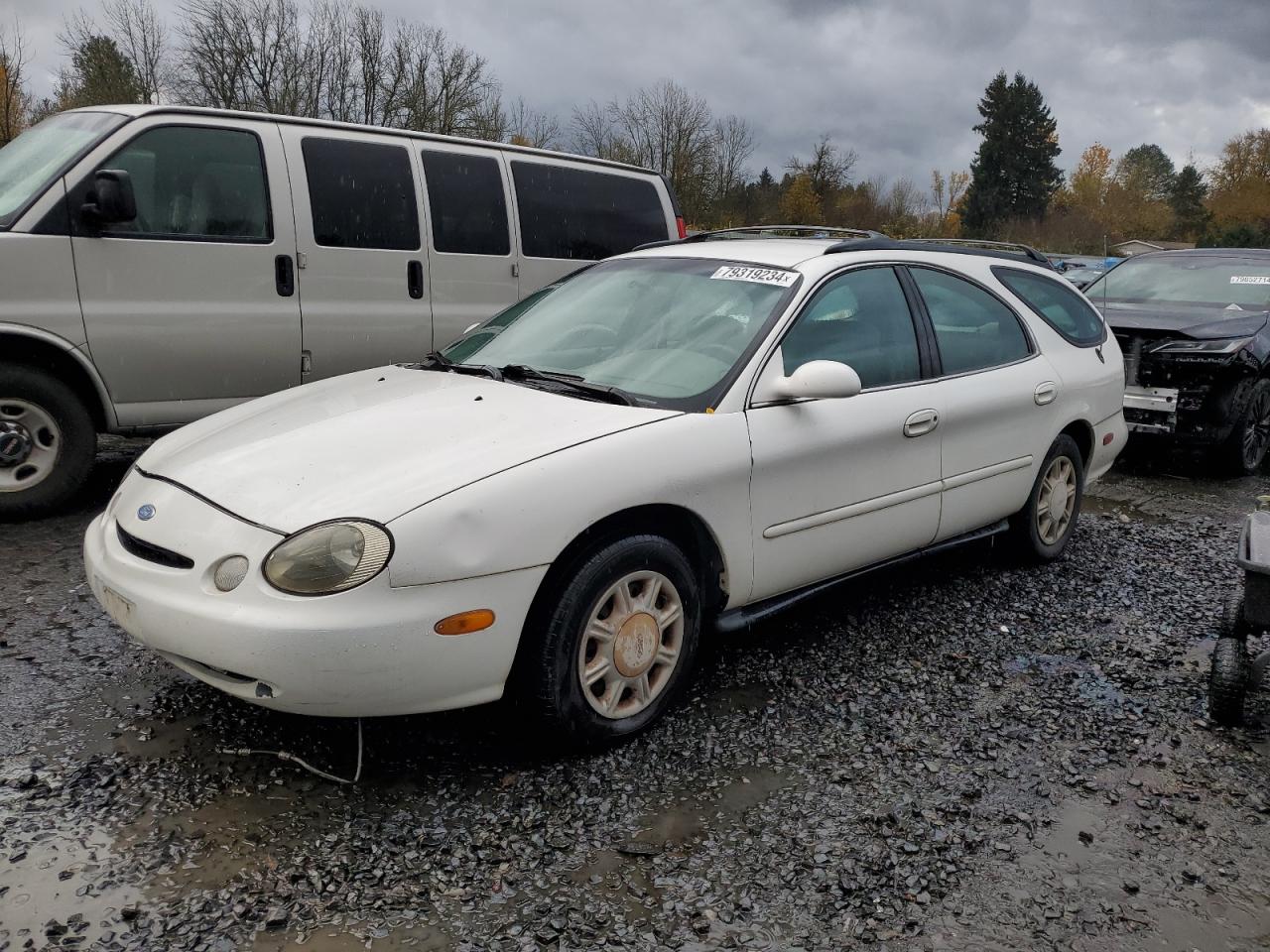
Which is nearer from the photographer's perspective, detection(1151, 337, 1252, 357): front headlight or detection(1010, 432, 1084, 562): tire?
detection(1010, 432, 1084, 562): tire

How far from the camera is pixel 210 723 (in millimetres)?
3289

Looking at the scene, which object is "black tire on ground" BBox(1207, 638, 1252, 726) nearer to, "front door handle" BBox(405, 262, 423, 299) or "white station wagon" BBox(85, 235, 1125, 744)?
"white station wagon" BBox(85, 235, 1125, 744)

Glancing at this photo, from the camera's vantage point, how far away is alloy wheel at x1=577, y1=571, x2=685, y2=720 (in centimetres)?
313

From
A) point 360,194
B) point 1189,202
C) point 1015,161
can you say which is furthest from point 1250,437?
point 1015,161

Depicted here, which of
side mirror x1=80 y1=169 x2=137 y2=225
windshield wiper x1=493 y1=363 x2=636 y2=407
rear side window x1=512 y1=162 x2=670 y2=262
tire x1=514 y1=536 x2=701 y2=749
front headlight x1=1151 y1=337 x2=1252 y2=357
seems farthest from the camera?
front headlight x1=1151 y1=337 x2=1252 y2=357

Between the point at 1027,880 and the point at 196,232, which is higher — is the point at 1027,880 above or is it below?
below

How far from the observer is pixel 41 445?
17.2 feet

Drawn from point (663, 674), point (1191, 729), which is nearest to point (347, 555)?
point (663, 674)

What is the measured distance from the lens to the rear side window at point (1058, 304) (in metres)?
5.11

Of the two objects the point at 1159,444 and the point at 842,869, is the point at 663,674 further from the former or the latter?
the point at 1159,444

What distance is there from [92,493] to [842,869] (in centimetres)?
491

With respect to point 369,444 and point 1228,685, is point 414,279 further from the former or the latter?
point 1228,685

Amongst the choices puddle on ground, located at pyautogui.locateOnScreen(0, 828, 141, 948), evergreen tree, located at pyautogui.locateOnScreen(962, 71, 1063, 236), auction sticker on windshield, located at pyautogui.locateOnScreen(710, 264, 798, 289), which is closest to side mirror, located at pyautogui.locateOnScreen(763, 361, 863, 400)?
auction sticker on windshield, located at pyautogui.locateOnScreen(710, 264, 798, 289)

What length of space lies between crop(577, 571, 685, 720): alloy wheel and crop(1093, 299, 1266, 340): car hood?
19.4ft
